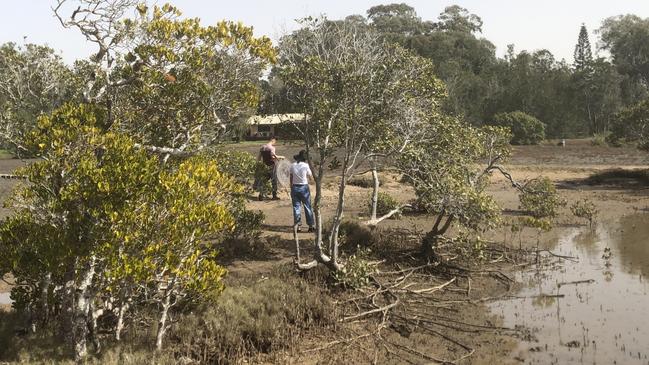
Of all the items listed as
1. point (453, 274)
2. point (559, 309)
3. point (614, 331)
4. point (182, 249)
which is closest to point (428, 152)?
point (453, 274)

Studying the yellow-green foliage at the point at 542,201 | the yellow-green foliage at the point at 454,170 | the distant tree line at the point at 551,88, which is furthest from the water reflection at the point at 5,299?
the distant tree line at the point at 551,88

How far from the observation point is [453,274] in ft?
41.3

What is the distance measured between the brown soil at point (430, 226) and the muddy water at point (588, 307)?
0.53 meters

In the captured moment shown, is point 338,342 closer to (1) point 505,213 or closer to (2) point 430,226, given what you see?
(2) point 430,226

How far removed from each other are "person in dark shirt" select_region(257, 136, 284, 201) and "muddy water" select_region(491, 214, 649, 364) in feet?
27.8

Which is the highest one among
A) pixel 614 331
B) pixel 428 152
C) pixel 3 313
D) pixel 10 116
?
pixel 10 116

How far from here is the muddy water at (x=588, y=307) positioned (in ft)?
28.8

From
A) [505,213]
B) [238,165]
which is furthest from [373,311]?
[505,213]

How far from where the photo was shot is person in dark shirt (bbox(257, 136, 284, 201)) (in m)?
18.2

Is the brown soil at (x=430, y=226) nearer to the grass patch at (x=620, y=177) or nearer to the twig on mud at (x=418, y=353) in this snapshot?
the twig on mud at (x=418, y=353)

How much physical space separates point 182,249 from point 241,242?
601 cm

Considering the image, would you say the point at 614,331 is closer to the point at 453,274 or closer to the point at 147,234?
the point at 453,274

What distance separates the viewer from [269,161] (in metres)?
18.9

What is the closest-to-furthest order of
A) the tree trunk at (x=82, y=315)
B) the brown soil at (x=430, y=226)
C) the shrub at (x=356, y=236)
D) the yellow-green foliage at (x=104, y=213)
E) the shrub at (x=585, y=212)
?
1. the yellow-green foliage at (x=104, y=213)
2. the tree trunk at (x=82, y=315)
3. the brown soil at (x=430, y=226)
4. the shrub at (x=356, y=236)
5. the shrub at (x=585, y=212)
